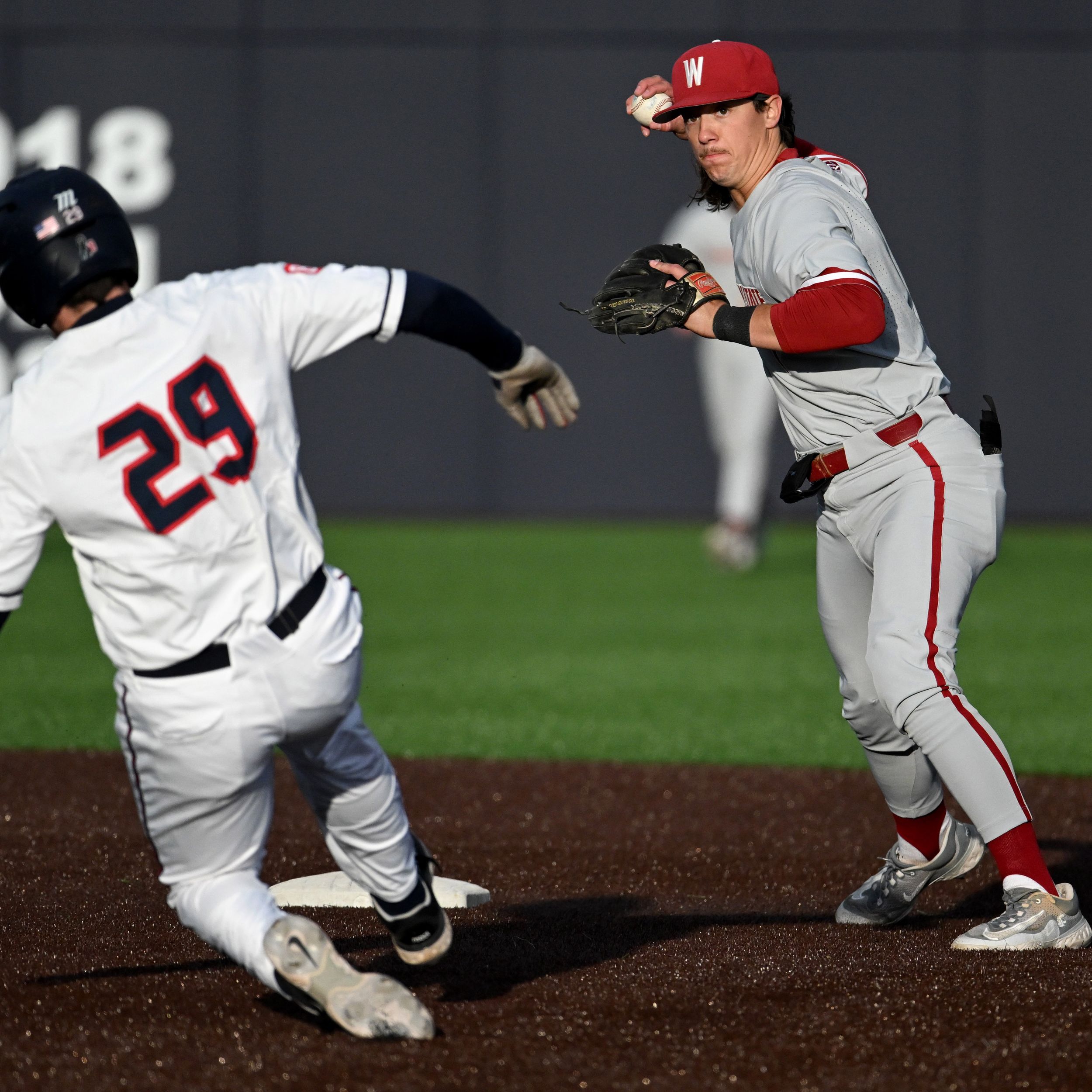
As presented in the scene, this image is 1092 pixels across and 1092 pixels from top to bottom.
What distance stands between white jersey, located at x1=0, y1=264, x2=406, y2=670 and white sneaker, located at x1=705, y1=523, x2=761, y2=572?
8548 millimetres

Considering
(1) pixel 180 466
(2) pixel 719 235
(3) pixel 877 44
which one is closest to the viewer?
(1) pixel 180 466

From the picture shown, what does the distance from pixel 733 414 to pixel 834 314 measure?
26.6 feet

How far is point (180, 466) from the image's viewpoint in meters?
2.41

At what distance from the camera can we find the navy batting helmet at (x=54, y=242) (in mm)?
2453

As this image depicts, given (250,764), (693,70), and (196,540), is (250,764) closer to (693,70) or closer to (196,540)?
(196,540)

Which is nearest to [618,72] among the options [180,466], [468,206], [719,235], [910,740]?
[468,206]

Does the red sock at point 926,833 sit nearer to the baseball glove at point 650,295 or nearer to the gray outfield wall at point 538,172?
the baseball glove at point 650,295

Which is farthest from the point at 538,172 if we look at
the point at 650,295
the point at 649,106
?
the point at 650,295

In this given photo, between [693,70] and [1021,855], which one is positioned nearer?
[1021,855]

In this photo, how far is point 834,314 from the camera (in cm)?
308

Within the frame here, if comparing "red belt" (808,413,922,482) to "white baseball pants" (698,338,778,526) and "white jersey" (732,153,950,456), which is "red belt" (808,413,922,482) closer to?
"white jersey" (732,153,950,456)

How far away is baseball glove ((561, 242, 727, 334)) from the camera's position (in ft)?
11.1

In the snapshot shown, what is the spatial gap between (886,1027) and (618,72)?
11.9 m

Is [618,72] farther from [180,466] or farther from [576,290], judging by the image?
[180,466]
